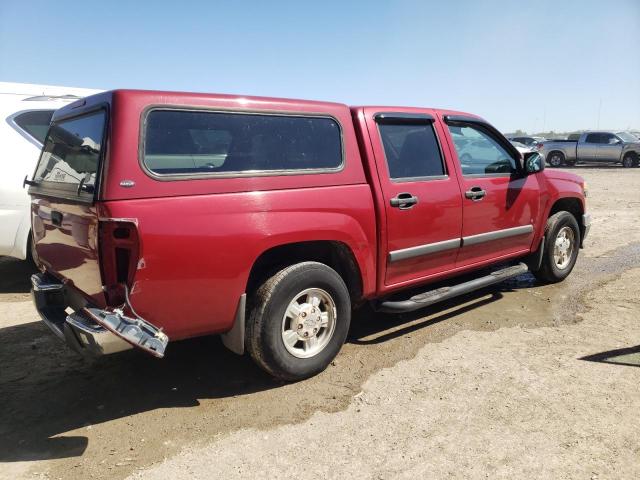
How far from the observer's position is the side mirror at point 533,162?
494 centimetres

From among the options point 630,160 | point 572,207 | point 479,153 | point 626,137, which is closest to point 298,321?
point 479,153

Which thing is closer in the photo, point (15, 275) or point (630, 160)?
point (15, 275)

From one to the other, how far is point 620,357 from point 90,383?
3.91 meters

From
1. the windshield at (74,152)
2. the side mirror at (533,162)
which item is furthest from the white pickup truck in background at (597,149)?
the windshield at (74,152)

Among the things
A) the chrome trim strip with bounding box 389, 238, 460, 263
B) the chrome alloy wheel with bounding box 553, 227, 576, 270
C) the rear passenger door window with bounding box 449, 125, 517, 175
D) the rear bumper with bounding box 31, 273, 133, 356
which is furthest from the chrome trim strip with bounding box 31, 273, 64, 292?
the chrome alloy wheel with bounding box 553, 227, 576, 270

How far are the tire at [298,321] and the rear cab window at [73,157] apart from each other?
1.22m

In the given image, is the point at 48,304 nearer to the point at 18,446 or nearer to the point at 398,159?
the point at 18,446

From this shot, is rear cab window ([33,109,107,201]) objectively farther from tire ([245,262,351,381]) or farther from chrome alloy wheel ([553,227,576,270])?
chrome alloy wheel ([553,227,576,270])

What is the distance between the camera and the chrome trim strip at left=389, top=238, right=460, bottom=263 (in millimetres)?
3852

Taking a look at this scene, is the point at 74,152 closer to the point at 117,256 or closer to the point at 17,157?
the point at 117,256

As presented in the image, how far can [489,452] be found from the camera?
267 cm

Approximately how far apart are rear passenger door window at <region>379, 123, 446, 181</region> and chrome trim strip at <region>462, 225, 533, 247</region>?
664mm

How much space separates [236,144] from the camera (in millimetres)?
3172

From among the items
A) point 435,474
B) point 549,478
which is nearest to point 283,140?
point 435,474
